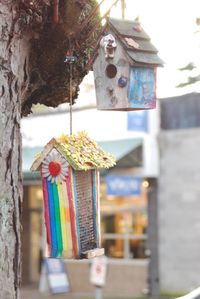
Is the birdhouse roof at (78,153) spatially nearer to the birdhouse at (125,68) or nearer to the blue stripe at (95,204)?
the blue stripe at (95,204)

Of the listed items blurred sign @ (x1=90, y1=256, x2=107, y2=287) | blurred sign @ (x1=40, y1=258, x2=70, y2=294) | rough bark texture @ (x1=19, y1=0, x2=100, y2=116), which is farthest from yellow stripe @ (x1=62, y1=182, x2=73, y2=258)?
blurred sign @ (x1=40, y1=258, x2=70, y2=294)

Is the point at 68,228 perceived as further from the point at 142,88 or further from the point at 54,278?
the point at 54,278

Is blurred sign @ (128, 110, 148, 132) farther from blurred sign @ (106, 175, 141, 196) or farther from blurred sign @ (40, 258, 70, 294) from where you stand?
blurred sign @ (40, 258, 70, 294)

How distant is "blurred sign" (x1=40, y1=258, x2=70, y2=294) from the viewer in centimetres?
1620

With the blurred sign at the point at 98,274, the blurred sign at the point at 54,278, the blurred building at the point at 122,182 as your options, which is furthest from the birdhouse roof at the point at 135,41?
the blurred sign at the point at 54,278

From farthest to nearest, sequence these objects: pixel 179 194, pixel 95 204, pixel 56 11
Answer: pixel 179 194
pixel 95 204
pixel 56 11

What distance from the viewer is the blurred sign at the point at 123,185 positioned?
49.4ft

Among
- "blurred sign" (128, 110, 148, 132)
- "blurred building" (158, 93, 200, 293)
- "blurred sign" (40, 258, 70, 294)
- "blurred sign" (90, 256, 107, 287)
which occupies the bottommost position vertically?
"blurred sign" (40, 258, 70, 294)

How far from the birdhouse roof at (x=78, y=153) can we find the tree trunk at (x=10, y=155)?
29 cm

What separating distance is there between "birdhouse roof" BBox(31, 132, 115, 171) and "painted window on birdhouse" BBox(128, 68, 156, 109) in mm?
304

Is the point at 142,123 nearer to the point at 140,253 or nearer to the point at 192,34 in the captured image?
the point at 140,253

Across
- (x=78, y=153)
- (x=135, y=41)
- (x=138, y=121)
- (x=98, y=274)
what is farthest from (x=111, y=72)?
(x=138, y=121)

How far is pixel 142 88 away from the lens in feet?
12.6

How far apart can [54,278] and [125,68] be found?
1304 centimetres
